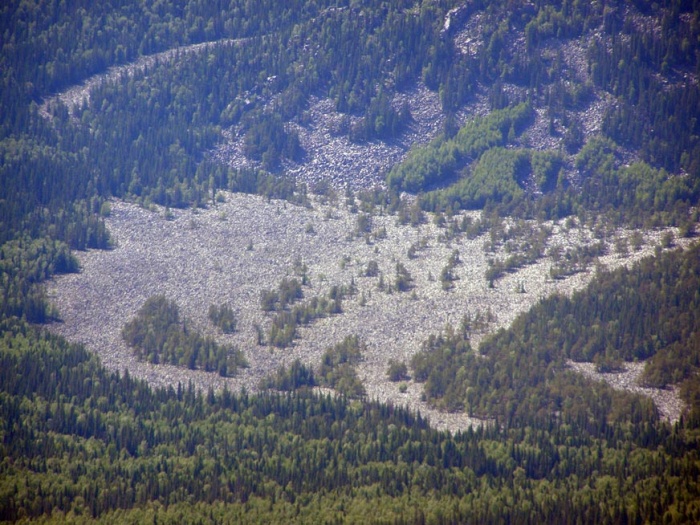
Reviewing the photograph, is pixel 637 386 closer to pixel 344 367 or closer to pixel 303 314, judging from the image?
pixel 344 367

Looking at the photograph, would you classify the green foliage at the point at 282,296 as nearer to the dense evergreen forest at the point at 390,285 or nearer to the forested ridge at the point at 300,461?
the dense evergreen forest at the point at 390,285

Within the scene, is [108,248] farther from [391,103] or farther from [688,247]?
[688,247]

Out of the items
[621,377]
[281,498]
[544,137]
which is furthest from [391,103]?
[281,498]

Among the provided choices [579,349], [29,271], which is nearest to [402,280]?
[579,349]

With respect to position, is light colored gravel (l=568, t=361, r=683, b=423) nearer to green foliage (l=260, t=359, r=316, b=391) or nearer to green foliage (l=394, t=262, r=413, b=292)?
green foliage (l=394, t=262, r=413, b=292)

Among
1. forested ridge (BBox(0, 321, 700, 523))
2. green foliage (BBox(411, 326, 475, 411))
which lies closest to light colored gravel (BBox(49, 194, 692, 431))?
green foliage (BBox(411, 326, 475, 411))

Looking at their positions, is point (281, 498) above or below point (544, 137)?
below
